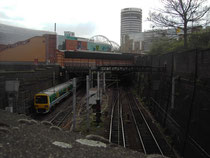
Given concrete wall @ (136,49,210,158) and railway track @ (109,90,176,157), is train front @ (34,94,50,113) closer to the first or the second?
railway track @ (109,90,176,157)

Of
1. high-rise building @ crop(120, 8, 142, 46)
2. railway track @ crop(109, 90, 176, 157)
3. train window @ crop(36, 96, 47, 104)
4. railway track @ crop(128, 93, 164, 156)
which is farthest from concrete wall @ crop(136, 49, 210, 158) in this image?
high-rise building @ crop(120, 8, 142, 46)

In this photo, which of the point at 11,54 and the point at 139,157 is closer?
the point at 139,157

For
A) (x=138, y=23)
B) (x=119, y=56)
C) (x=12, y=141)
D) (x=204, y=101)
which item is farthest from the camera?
(x=138, y=23)

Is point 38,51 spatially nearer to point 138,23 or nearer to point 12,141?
point 12,141

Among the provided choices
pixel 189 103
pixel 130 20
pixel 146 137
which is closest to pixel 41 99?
pixel 146 137

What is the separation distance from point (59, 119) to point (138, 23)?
6428 inches

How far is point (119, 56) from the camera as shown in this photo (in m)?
40.2

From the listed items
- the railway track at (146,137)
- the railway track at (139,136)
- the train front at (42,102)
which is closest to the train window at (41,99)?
the train front at (42,102)

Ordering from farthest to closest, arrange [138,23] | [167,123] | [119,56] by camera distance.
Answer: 1. [138,23]
2. [119,56]
3. [167,123]

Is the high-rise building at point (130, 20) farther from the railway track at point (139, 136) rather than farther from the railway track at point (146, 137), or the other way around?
the railway track at point (139, 136)

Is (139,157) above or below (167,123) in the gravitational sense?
above

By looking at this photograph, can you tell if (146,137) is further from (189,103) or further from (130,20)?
(130,20)

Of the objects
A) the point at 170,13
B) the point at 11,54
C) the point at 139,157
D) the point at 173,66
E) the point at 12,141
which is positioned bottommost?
the point at 139,157

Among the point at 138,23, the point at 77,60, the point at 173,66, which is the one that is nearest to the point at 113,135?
the point at 173,66
